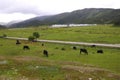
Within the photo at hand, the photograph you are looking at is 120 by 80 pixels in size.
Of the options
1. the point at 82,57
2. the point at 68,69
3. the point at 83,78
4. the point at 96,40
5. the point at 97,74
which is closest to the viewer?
the point at 83,78

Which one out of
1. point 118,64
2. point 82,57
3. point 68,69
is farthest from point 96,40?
point 68,69

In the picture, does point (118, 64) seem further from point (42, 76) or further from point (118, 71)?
point (42, 76)

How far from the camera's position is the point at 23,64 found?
46875 mm

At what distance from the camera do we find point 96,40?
11075 cm

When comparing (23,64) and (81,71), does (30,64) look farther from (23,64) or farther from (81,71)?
(81,71)

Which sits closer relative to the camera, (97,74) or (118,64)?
(97,74)

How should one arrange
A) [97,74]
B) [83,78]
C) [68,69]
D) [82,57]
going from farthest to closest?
[82,57] → [68,69] → [97,74] → [83,78]

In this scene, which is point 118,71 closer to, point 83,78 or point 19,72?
point 83,78

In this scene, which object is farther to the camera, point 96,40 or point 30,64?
point 96,40

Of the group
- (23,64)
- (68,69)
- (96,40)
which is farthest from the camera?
(96,40)

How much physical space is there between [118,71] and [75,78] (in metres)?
9.45

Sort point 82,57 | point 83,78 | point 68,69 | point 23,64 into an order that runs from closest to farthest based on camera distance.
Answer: point 83,78, point 68,69, point 23,64, point 82,57

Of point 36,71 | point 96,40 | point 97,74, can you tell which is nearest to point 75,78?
point 97,74

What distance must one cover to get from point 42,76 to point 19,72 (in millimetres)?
4556
